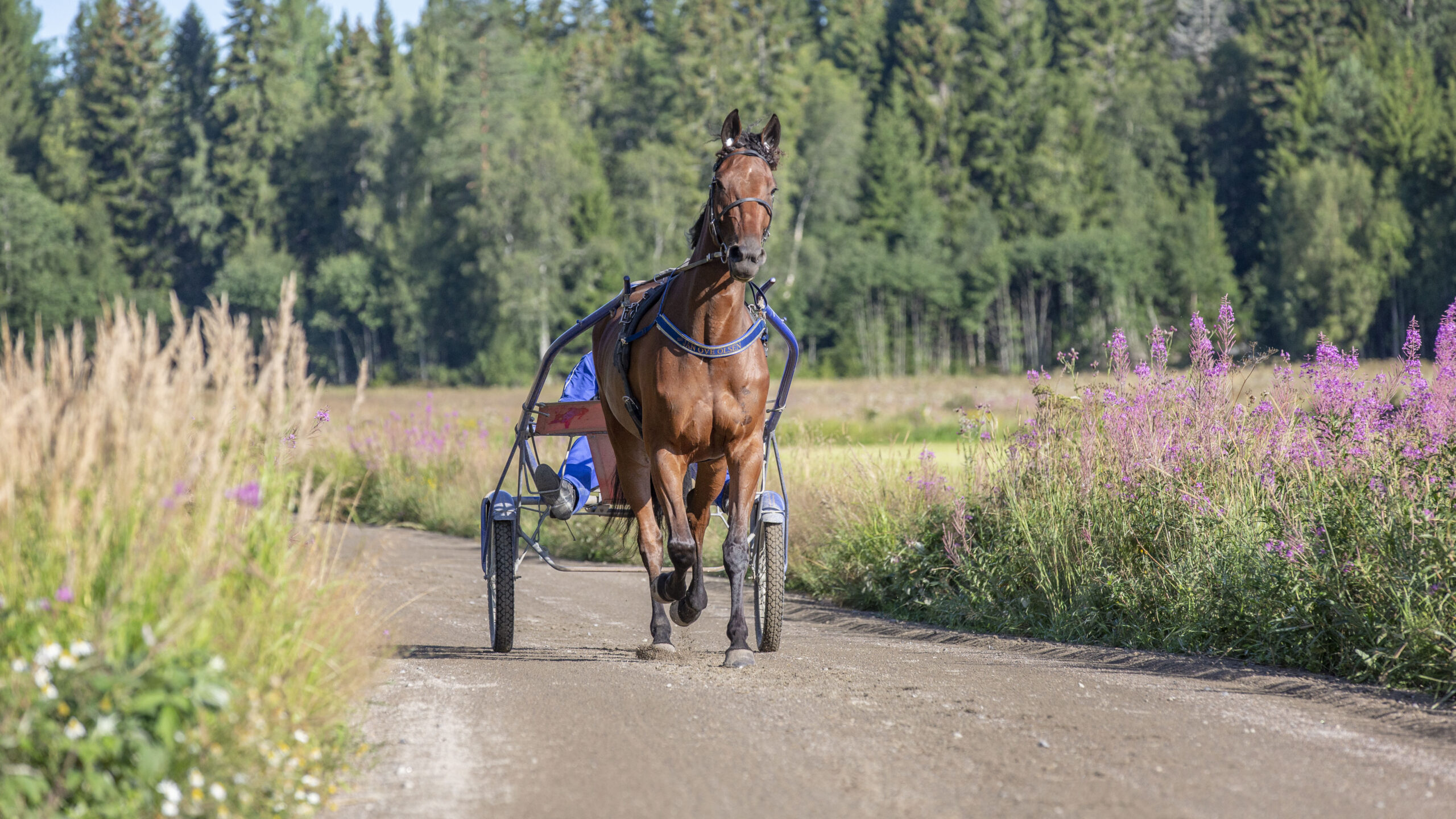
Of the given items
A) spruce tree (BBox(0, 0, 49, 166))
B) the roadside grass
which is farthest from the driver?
spruce tree (BBox(0, 0, 49, 166))

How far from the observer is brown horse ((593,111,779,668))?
6.79m

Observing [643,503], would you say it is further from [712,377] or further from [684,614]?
[712,377]

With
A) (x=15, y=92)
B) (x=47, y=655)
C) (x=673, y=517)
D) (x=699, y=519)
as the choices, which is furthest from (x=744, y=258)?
(x=15, y=92)

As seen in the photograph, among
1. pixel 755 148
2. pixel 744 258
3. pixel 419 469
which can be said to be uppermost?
pixel 755 148

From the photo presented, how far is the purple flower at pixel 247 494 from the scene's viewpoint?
4203 mm

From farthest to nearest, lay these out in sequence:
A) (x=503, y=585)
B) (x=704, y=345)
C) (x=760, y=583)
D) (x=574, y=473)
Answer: (x=574, y=473)
(x=760, y=583)
(x=503, y=585)
(x=704, y=345)

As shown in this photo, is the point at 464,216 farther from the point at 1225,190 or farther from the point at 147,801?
the point at 147,801

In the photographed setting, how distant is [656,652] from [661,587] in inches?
13.5

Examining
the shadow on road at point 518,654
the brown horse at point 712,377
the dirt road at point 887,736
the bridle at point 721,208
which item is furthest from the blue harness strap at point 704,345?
the shadow on road at point 518,654

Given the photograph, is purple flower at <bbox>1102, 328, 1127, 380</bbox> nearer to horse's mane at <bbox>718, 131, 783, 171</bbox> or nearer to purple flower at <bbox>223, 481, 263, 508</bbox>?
horse's mane at <bbox>718, 131, 783, 171</bbox>

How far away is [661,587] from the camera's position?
7.32m

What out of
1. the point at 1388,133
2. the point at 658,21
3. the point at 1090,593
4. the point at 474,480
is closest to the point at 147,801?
the point at 1090,593

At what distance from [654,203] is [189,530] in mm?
57557

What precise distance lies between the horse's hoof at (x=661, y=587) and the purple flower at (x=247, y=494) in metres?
3.24
